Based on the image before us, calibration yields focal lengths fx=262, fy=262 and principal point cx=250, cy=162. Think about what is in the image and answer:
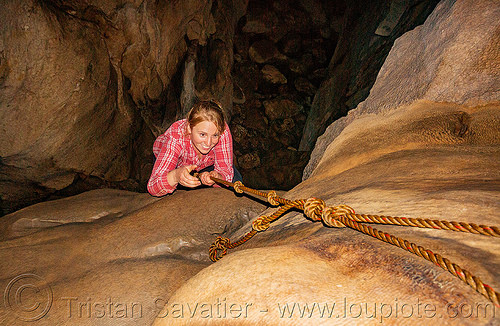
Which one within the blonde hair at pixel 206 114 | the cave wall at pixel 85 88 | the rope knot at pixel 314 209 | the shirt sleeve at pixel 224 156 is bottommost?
the rope knot at pixel 314 209

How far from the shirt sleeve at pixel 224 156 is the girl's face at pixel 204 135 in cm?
25

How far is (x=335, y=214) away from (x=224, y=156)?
1.70 metres

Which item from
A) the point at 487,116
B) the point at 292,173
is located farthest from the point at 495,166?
the point at 292,173

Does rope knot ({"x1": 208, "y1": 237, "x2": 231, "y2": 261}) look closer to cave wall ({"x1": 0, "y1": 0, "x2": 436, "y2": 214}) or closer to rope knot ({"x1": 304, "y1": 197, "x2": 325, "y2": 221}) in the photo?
rope knot ({"x1": 304, "y1": 197, "x2": 325, "y2": 221})

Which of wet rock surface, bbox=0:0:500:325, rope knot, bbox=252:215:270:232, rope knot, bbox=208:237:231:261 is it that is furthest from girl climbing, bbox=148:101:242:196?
rope knot, bbox=252:215:270:232

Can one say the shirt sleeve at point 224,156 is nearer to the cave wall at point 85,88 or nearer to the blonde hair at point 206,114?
the blonde hair at point 206,114

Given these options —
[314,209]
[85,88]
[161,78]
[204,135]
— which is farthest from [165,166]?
[161,78]

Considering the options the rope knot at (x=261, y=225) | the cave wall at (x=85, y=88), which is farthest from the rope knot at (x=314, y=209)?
the cave wall at (x=85, y=88)

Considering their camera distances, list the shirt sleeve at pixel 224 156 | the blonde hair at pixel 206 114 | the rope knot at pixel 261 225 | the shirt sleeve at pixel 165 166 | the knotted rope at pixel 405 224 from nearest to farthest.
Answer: the knotted rope at pixel 405 224 < the rope knot at pixel 261 225 < the blonde hair at pixel 206 114 < the shirt sleeve at pixel 165 166 < the shirt sleeve at pixel 224 156

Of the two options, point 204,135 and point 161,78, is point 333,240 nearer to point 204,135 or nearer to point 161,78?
point 204,135

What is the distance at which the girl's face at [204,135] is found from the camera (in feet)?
7.86

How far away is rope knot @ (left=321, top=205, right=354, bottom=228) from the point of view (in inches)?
48.8

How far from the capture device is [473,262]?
837 mm

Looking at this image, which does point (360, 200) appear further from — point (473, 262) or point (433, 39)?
point (433, 39)
